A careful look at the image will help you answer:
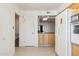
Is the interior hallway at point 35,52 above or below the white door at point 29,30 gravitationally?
below

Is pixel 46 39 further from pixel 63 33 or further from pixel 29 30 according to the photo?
pixel 63 33

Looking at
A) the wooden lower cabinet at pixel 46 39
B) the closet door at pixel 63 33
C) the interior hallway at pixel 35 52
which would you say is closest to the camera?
the closet door at pixel 63 33

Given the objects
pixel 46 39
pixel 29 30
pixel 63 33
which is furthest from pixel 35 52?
pixel 63 33

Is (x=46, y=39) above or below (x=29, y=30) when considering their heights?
below

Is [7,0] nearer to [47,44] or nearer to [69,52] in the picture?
[69,52]

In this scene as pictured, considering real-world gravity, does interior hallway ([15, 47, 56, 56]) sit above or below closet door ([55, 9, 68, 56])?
below

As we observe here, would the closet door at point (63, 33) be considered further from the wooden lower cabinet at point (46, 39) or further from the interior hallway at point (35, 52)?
the wooden lower cabinet at point (46, 39)

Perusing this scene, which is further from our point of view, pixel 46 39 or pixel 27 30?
pixel 46 39

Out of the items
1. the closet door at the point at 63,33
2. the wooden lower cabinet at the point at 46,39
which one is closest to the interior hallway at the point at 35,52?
the closet door at the point at 63,33

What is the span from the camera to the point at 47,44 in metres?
9.92

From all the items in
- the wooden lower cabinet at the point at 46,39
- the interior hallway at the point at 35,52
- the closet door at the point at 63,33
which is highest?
the closet door at the point at 63,33

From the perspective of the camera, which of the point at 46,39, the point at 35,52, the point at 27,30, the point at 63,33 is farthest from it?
the point at 46,39

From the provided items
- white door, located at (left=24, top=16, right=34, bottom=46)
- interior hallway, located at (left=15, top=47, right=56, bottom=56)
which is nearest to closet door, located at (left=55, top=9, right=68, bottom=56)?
→ interior hallway, located at (left=15, top=47, right=56, bottom=56)

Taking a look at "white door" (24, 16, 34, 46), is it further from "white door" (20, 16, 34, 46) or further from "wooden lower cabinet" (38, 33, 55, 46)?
"wooden lower cabinet" (38, 33, 55, 46)
